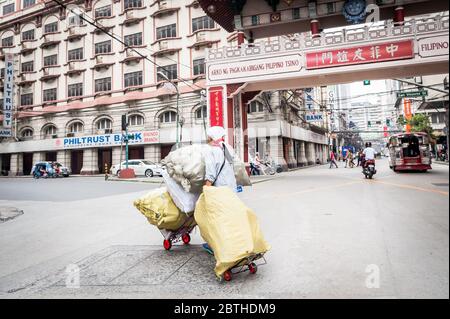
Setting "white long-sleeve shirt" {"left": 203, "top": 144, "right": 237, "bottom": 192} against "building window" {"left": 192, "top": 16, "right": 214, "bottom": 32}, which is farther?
"building window" {"left": 192, "top": 16, "right": 214, "bottom": 32}

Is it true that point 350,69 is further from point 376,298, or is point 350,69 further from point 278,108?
point 376,298

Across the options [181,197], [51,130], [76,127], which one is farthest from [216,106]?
[51,130]

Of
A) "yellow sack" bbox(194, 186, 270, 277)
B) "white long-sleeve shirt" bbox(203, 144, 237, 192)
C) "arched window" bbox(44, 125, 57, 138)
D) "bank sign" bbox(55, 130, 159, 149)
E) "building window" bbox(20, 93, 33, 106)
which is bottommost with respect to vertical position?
"yellow sack" bbox(194, 186, 270, 277)

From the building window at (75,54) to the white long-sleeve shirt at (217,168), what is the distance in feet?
87.1

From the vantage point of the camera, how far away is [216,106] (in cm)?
1412

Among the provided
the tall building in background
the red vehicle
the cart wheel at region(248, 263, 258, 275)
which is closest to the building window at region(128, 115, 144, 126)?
the tall building in background

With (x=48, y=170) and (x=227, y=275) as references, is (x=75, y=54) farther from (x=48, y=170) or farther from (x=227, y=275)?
(x=227, y=275)

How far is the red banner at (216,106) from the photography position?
1401 centimetres

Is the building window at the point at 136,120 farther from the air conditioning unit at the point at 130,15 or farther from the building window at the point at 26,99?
the building window at the point at 26,99

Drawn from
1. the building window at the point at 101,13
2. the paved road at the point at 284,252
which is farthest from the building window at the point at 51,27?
the paved road at the point at 284,252

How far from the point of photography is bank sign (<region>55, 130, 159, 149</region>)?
22258 millimetres

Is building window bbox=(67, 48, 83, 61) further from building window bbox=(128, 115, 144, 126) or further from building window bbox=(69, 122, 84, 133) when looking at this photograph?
building window bbox=(128, 115, 144, 126)

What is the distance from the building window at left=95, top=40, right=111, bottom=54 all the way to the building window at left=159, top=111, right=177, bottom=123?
7657 mm
